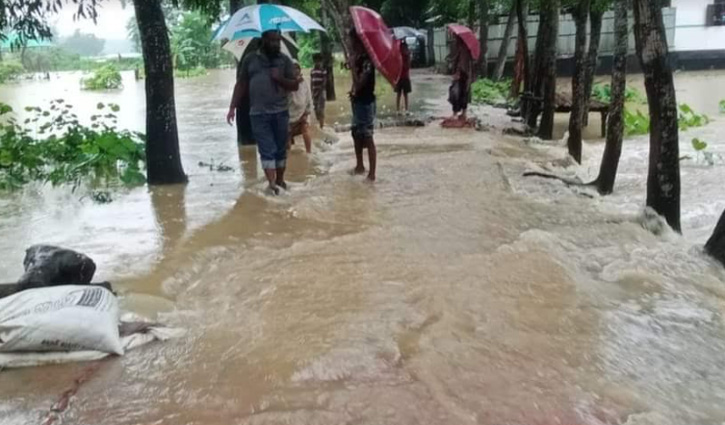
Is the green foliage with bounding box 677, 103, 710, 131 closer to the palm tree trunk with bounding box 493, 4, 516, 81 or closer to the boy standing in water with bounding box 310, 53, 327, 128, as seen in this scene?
the boy standing in water with bounding box 310, 53, 327, 128

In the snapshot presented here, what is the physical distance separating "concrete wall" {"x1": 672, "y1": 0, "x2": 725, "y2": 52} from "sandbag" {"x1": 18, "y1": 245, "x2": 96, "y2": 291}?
94.6 ft

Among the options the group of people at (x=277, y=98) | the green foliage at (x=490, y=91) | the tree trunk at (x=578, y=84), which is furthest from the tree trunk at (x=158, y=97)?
the green foliage at (x=490, y=91)

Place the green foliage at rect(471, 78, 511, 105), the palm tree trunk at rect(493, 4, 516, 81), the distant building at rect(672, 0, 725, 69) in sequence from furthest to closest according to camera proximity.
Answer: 1. the distant building at rect(672, 0, 725, 69)
2. the palm tree trunk at rect(493, 4, 516, 81)
3. the green foliage at rect(471, 78, 511, 105)

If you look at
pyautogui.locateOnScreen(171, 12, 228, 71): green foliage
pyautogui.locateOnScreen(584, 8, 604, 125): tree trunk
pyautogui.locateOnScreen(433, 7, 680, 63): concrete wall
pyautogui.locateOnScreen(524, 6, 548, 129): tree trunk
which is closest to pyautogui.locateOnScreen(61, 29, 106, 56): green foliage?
pyautogui.locateOnScreen(171, 12, 228, 71): green foliage

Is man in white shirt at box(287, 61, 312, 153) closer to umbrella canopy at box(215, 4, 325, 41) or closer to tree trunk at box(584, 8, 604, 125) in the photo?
umbrella canopy at box(215, 4, 325, 41)

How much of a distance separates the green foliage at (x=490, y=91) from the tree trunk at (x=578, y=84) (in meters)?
8.70

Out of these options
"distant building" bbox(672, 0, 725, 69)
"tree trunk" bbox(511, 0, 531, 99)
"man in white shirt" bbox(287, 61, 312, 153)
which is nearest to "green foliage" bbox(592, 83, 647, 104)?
"tree trunk" bbox(511, 0, 531, 99)

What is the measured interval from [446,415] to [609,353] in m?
1.19

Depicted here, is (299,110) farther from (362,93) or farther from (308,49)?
(308,49)

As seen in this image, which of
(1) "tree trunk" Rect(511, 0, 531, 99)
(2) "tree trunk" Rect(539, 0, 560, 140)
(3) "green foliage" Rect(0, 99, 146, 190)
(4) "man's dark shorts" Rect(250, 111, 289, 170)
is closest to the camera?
(4) "man's dark shorts" Rect(250, 111, 289, 170)

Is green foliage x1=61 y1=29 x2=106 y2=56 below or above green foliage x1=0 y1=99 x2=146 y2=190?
below

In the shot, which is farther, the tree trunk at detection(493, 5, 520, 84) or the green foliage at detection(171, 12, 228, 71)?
the green foliage at detection(171, 12, 228, 71)

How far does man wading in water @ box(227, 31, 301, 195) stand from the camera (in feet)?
26.2

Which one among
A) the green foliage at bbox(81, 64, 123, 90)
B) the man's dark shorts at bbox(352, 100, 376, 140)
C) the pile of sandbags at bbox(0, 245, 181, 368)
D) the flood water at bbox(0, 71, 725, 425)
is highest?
the man's dark shorts at bbox(352, 100, 376, 140)
